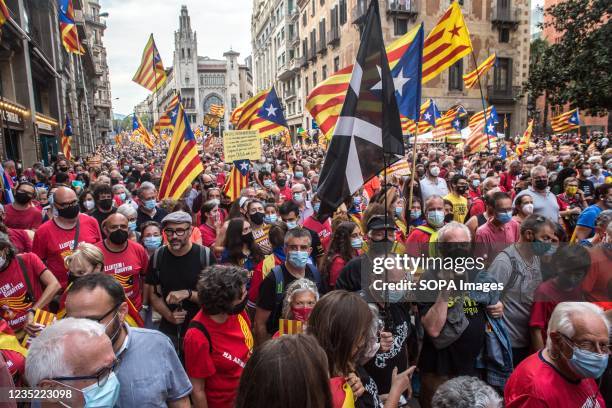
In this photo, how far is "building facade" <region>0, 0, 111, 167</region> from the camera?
15805mm

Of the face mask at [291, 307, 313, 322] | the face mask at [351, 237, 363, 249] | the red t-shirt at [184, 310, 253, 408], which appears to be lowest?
the red t-shirt at [184, 310, 253, 408]

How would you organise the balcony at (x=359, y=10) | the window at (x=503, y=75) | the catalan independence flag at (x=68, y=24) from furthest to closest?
the window at (x=503, y=75) < the balcony at (x=359, y=10) < the catalan independence flag at (x=68, y=24)

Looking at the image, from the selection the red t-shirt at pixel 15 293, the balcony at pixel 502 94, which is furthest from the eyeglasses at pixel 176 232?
the balcony at pixel 502 94

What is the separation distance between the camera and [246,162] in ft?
28.3

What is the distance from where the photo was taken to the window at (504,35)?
3406 centimetres

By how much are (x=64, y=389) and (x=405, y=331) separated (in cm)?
207

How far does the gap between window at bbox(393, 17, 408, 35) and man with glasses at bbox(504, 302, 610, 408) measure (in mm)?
32948

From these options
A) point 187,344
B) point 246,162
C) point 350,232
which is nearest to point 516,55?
point 246,162

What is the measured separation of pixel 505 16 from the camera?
3347cm

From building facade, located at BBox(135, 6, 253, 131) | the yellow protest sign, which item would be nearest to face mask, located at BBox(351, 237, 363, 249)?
the yellow protest sign

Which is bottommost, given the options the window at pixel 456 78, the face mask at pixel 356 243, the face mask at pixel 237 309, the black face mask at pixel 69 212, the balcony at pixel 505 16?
the face mask at pixel 237 309

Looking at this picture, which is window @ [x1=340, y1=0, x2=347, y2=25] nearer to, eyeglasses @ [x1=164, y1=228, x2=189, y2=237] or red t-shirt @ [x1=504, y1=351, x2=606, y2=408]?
eyeglasses @ [x1=164, y1=228, x2=189, y2=237]

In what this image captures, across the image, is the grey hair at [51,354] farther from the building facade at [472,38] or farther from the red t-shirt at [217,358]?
the building facade at [472,38]

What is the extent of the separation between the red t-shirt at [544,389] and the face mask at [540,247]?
1.32 m
